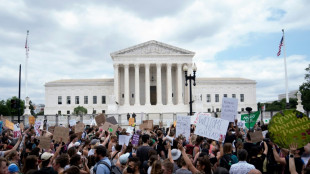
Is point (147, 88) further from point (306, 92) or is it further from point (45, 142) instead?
point (45, 142)

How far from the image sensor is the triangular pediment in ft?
213

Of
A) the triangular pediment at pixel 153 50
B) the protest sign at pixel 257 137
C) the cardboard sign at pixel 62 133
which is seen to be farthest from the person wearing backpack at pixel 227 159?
the triangular pediment at pixel 153 50

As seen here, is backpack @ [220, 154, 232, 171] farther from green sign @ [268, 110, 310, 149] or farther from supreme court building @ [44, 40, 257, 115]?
supreme court building @ [44, 40, 257, 115]

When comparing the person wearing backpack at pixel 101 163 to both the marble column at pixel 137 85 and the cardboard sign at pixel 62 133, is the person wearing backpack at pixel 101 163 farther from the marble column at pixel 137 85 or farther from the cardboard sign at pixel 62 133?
the marble column at pixel 137 85

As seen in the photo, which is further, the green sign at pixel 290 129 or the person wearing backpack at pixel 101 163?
the person wearing backpack at pixel 101 163

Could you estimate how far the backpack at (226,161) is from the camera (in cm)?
671

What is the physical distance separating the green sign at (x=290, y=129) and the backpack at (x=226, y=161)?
1378 millimetres

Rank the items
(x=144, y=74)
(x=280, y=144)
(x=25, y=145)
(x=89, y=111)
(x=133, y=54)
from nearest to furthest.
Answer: (x=280, y=144), (x=25, y=145), (x=133, y=54), (x=144, y=74), (x=89, y=111)

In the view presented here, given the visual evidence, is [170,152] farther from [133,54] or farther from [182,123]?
[133,54]

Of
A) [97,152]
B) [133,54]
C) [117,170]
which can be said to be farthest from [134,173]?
[133,54]

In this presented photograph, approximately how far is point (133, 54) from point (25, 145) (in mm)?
55528

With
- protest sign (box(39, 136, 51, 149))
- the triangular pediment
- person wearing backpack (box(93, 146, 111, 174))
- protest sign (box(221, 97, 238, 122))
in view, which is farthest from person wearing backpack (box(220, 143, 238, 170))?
the triangular pediment

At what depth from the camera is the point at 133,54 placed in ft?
212

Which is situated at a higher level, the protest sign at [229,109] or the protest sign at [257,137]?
the protest sign at [229,109]
